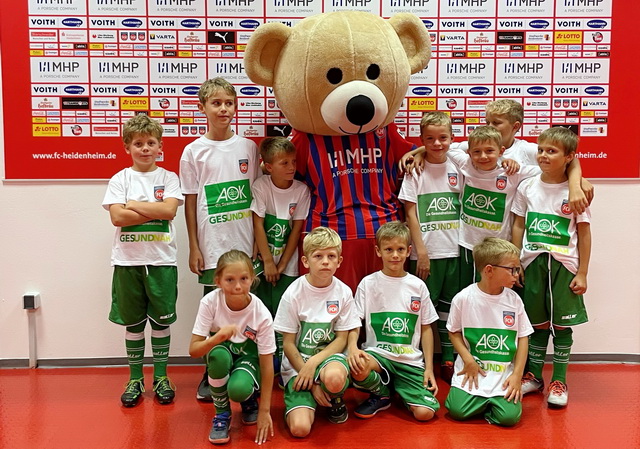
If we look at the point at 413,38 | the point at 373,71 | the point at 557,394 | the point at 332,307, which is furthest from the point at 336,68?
the point at 557,394

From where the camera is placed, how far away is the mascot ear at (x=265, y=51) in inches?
123

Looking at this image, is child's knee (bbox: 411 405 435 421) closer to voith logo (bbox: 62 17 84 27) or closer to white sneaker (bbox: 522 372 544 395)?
white sneaker (bbox: 522 372 544 395)

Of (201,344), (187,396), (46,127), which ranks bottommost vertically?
(187,396)

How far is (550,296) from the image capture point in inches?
124

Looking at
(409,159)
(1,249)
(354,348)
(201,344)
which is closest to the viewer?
(201,344)

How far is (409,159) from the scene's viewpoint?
133 inches

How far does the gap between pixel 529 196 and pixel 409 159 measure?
68 cm

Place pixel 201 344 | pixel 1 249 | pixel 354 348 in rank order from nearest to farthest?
1. pixel 201 344
2. pixel 354 348
3. pixel 1 249

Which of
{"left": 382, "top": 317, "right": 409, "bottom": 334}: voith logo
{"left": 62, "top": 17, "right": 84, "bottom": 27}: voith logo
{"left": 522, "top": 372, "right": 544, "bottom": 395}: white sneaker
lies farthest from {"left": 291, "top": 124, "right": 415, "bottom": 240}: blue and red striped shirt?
{"left": 62, "top": 17, "right": 84, "bottom": 27}: voith logo

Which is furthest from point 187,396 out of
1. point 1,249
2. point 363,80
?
point 363,80

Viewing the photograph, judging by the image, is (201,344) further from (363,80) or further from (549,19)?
(549,19)

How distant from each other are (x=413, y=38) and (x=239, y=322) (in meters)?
1.82

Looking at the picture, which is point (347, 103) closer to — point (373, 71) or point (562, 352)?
point (373, 71)

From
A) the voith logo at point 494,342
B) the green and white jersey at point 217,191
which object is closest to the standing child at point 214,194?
the green and white jersey at point 217,191
